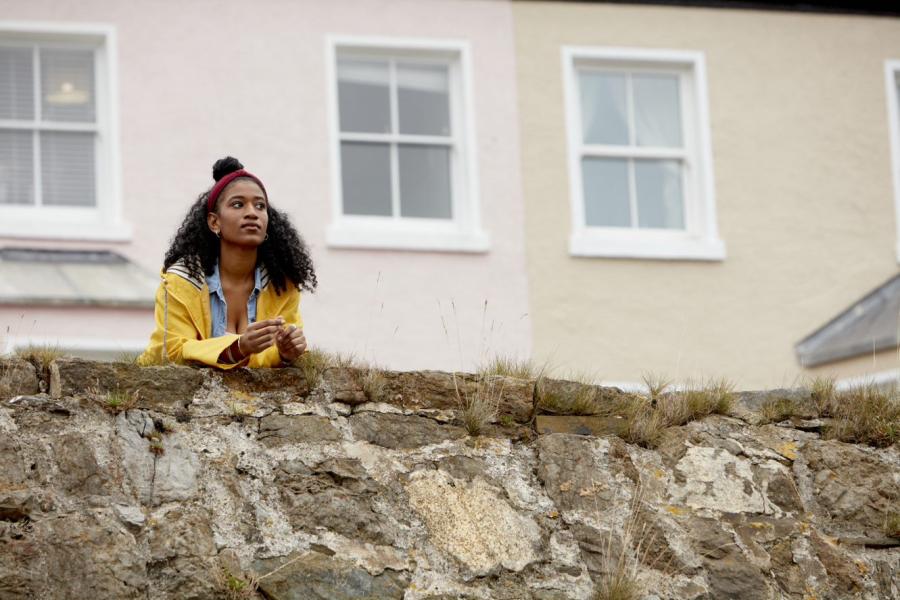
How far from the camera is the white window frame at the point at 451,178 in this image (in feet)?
47.4

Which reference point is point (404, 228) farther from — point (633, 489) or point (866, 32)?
point (633, 489)

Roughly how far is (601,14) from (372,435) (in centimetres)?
929

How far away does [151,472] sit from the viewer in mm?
6207

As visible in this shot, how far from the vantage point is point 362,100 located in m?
14.9

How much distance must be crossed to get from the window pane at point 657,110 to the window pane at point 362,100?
2182 millimetres

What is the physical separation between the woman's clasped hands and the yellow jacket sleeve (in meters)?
0.09

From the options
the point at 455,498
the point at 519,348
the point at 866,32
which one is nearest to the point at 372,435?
the point at 455,498

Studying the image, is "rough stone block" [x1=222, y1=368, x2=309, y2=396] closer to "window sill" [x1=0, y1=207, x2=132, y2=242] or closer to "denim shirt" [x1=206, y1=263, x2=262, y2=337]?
"denim shirt" [x1=206, y1=263, x2=262, y2=337]

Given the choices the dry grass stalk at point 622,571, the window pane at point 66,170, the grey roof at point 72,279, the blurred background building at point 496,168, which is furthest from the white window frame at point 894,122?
the dry grass stalk at point 622,571

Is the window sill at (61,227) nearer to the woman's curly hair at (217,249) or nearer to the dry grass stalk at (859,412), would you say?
the woman's curly hair at (217,249)

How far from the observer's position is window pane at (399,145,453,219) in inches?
582

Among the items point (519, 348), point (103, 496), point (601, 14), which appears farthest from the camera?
point (601, 14)

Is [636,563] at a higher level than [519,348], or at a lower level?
lower

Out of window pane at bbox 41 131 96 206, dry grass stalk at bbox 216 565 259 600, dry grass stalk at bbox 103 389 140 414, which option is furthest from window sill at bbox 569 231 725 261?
dry grass stalk at bbox 216 565 259 600
